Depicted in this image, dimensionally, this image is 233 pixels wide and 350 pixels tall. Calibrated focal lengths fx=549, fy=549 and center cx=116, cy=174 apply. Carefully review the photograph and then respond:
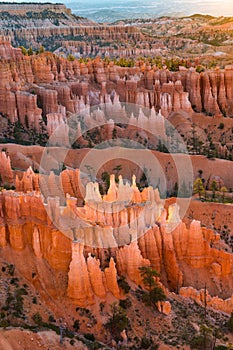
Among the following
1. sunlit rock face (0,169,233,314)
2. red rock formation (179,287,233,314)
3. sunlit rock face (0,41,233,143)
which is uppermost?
sunlit rock face (0,41,233,143)

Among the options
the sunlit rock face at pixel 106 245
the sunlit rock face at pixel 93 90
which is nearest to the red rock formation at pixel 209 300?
the sunlit rock face at pixel 106 245

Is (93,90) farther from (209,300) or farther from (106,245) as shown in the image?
(209,300)

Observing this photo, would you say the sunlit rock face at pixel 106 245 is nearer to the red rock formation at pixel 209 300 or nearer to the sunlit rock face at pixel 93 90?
the red rock formation at pixel 209 300

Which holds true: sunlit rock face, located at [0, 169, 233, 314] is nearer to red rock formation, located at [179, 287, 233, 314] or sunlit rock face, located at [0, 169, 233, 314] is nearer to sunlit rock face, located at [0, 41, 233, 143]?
red rock formation, located at [179, 287, 233, 314]

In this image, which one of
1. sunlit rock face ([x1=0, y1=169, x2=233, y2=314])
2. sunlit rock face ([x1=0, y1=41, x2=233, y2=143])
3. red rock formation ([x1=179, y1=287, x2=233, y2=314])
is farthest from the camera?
sunlit rock face ([x1=0, y1=41, x2=233, y2=143])

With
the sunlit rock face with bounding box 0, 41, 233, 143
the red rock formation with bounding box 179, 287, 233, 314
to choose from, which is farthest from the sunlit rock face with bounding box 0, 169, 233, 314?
the sunlit rock face with bounding box 0, 41, 233, 143

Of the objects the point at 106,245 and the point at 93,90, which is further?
the point at 93,90

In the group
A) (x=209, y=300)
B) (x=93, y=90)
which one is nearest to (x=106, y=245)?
(x=209, y=300)

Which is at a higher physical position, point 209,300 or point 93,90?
point 93,90

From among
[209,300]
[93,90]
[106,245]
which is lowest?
[209,300]
